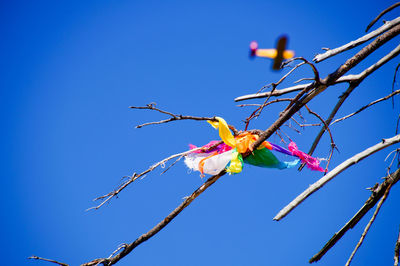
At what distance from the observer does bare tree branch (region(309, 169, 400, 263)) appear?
1.67m

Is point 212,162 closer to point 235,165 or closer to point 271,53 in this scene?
point 235,165

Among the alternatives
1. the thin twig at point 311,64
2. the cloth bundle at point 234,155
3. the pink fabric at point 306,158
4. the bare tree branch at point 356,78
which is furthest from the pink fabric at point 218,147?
the thin twig at point 311,64

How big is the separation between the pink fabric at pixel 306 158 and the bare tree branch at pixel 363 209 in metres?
0.97

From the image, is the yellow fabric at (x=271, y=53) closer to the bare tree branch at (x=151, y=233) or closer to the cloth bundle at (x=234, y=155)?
the cloth bundle at (x=234, y=155)

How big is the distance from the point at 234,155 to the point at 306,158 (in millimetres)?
609

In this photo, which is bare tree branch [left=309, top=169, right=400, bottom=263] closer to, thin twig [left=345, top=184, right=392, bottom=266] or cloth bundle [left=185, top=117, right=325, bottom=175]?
thin twig [left=345, top=184, right=392, bottom=266]

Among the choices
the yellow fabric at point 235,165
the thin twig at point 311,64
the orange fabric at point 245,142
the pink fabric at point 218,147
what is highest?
the pink fabric at point 218,147

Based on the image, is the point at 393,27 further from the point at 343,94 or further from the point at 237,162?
the point at 237,162

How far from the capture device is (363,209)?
172 cm

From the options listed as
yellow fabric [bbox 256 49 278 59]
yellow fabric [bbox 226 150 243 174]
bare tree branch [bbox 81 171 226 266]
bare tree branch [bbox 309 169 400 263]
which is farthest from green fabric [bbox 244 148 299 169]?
bare tree branch [bbox 309 169 400 263]

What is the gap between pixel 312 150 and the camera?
2662mm

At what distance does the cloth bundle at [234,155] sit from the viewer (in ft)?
8.50

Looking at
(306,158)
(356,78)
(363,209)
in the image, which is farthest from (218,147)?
(363,209)

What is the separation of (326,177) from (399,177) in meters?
0.49
